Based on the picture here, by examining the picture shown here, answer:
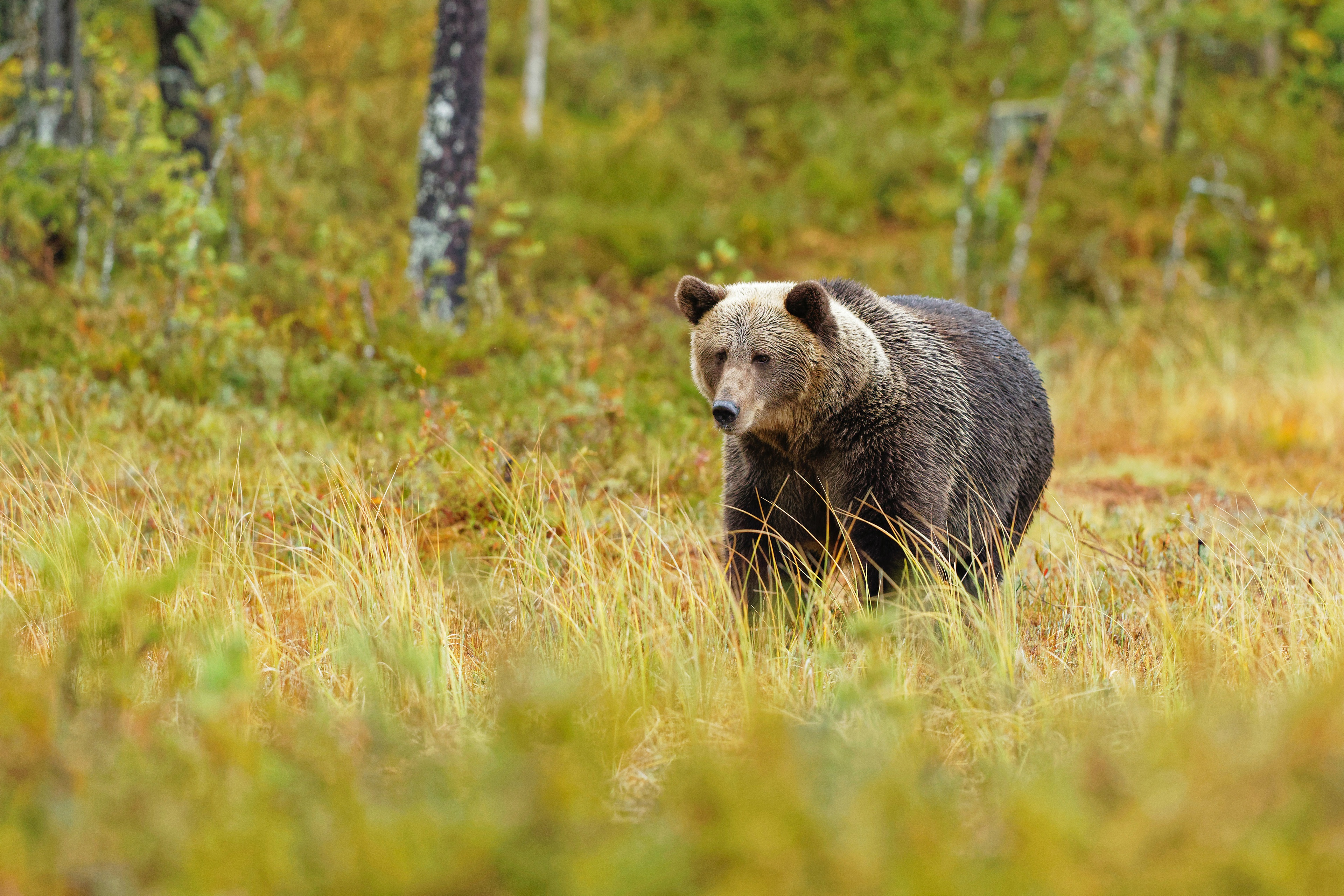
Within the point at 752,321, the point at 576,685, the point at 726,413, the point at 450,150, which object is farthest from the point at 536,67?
the point at 576,685

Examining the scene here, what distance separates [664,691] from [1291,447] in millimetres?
7892

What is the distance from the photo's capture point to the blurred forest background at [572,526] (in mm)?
2043

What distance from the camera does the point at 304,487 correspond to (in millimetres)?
5637

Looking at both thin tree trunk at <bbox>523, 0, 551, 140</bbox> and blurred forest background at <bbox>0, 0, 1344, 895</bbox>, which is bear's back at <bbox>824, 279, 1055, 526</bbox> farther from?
thin tree trunk at <bbox>523, 0, 551, 140</bbox>

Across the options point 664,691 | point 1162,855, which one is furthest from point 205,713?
point 1162,855

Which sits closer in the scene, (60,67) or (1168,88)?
(60,67)

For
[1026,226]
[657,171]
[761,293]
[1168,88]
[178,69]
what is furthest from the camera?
[1168,88]

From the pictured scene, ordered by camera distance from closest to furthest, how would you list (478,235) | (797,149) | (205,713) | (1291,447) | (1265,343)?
(205,713) < (1291,447) < (1265,343) < (478,235) < (797,149)

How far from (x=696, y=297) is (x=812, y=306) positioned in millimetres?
525

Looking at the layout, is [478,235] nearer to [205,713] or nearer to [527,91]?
[527,91]

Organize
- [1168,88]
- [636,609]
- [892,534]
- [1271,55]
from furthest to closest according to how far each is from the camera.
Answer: [1271,55], [1168,88], [892,534], [636,609]

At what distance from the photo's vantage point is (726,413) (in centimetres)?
427

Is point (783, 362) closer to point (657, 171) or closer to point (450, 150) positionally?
point (450, 150)

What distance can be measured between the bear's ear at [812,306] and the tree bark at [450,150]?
17.9 feet
